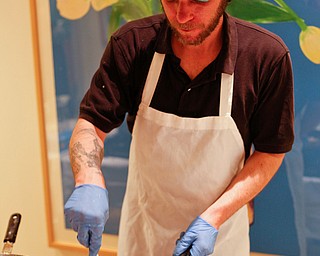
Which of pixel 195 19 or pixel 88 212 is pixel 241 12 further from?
pixel 88 212

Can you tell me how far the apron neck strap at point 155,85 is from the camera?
3.90ft

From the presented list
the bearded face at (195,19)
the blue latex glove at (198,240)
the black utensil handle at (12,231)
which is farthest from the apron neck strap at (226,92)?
the black utensil handle at (12,231)

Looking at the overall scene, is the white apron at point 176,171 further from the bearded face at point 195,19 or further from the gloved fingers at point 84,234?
the gloved fingers at point 84,234

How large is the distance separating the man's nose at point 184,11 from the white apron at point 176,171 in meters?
0.15

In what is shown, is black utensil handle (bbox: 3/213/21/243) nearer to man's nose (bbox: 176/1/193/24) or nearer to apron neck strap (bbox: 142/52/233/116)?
apron neck strap (bbox: 142/52/233/116)

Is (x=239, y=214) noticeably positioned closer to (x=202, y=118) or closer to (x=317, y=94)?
(x=202, y=118)

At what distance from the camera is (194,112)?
1.22 meters

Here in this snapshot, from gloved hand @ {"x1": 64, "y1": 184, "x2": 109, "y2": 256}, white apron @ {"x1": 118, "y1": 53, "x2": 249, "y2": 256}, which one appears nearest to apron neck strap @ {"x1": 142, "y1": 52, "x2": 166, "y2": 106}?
white apron @ {"x1": 118, "y1": 53, "x2": 249, "y2": 256}

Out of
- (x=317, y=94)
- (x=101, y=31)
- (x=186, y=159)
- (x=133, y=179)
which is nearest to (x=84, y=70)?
(x=101, y=31)

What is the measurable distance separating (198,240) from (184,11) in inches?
20.4

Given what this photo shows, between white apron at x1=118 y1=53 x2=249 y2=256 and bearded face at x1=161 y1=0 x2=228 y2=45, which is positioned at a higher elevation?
bearded face at x1=161 y1=0 x2=228 y2=45

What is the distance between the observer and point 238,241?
139 cm

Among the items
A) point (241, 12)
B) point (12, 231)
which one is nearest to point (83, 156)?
point (12, 231)

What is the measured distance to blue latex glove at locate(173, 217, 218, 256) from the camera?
1109 mm
